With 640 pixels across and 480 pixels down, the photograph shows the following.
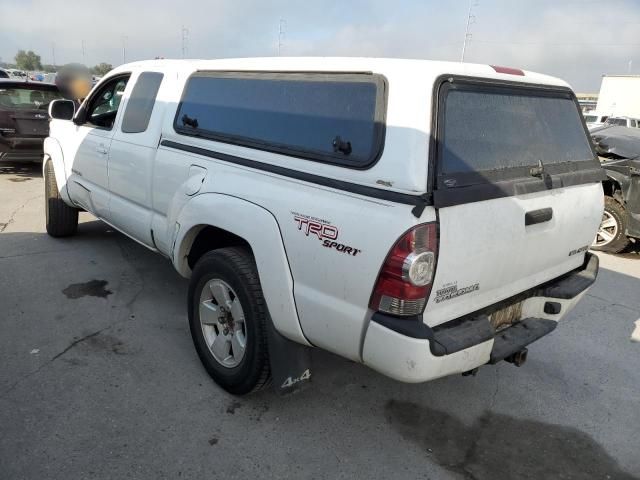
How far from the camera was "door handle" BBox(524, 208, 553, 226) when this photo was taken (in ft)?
7.99

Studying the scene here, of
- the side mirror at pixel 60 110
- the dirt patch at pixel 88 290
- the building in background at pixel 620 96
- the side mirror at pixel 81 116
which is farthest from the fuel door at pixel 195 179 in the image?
the building in background at pixel 620 96

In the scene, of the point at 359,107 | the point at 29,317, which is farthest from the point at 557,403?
the point at 29,317

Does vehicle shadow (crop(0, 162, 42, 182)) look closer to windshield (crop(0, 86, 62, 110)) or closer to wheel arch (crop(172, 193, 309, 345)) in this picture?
windshield (crop(0, 86, 62, 110))

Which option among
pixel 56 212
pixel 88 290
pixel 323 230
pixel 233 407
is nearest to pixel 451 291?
pixel 323 230

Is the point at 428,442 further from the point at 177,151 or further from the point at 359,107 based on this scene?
the point at 177,151

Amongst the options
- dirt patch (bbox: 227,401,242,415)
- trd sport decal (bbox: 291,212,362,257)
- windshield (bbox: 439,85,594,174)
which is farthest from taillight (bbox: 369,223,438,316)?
dirt patch (bbox: 227,401,242,415)

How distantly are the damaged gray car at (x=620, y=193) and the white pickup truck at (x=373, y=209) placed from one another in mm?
3651

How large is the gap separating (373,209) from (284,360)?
3.24ft

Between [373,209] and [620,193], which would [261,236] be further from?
[620,193]

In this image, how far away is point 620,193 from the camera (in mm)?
6242

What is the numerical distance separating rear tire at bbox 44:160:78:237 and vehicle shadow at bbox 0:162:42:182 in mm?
4099

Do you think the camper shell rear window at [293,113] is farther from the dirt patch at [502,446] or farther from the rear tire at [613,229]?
the rear tire at [613,229]

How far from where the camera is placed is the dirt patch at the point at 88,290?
13.8 ft

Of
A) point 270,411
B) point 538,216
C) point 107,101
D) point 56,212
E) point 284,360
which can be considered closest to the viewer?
point 538,216
